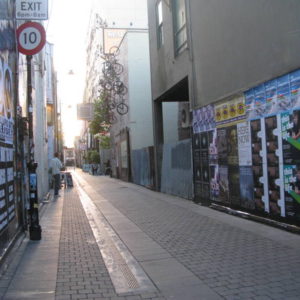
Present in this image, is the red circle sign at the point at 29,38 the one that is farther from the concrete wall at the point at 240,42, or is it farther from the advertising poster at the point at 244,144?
the advertising poster at the point at 244,144

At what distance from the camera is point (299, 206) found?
7047 millimetres

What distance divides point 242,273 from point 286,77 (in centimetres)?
397

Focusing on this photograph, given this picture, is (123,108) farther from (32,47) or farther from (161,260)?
(161,260)

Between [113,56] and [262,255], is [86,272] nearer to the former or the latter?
[262,255]

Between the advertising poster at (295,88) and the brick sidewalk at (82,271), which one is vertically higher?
the advertising poster at (295,88)

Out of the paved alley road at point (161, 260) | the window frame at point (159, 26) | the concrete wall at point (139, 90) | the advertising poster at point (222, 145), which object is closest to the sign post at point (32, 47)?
the paved alley road at point (161, 260)

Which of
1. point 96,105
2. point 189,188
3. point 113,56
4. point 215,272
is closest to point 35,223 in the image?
point 215,272

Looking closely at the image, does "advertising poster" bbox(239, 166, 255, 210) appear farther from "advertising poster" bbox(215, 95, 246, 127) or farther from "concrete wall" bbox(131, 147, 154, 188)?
"concrete wall" bbox(131, 147, 154, 188)

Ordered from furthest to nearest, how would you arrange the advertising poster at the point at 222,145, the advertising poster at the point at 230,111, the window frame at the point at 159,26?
the window frame at the point at 159,26 < the advertising poster at the point at 222,145 < the advertising poster at the point at 230,111

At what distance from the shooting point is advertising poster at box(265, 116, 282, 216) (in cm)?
760

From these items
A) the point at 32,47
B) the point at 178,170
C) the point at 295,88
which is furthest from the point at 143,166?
the point at 295,88

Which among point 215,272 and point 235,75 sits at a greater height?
point 235,75

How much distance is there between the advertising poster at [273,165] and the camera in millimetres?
7602

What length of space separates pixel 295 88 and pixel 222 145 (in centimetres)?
331
